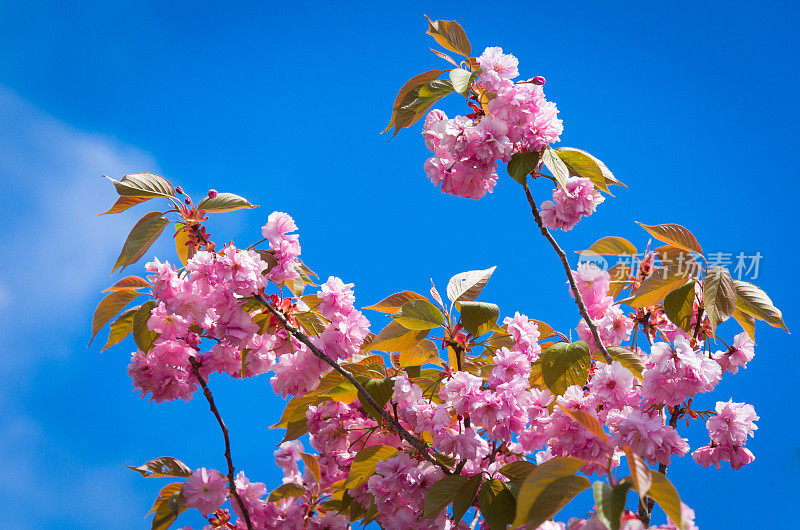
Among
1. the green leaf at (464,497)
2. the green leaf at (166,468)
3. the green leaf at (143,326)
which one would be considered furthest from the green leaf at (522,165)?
the green leaf at (166,468)

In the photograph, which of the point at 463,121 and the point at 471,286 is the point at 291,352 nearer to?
the point at 471,286

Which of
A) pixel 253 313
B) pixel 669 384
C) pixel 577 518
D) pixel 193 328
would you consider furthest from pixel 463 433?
pixel 193 328

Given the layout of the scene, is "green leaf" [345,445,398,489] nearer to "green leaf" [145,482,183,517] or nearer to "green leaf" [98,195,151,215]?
"green leaf" [145,482,183,517]

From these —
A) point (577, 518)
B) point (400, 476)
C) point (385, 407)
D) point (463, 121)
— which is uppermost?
point (463, 121)

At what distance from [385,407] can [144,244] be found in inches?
21.8

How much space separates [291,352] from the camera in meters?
1.26

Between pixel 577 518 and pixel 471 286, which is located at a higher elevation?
pixel 471 286

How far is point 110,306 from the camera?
1290 mm

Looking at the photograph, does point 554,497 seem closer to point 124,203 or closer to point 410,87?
point 410,87

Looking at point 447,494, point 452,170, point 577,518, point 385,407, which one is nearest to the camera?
point 577,518

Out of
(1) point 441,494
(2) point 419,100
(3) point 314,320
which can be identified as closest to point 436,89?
(2) point 419,100

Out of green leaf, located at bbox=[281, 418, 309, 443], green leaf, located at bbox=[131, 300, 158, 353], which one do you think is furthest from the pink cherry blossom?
green leaf, located at bbox=[131, 300, 158, 353]

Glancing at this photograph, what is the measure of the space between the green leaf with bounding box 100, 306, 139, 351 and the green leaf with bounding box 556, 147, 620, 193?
2.99ft

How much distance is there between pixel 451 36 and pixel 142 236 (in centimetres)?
71
